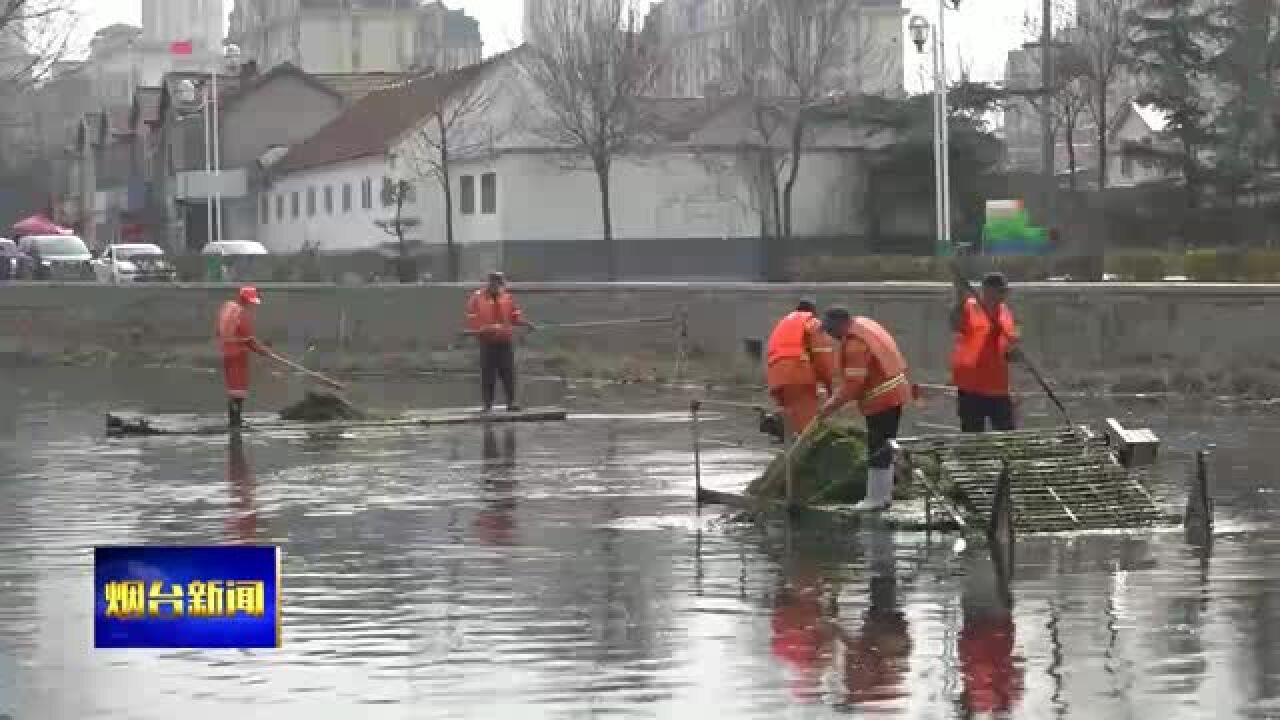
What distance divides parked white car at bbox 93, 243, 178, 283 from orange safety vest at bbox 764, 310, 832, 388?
46.0 m

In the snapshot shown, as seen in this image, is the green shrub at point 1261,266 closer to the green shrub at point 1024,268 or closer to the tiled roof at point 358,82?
the green shrub at point 1024,268

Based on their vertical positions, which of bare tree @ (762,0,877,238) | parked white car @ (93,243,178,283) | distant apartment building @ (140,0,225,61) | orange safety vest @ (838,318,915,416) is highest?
distant apartment building @ (140,0,225,61)

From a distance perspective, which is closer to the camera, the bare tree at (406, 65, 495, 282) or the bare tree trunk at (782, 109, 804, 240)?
the bare tree trunk at (782, 109, 804, 240)

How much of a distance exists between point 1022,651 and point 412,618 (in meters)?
3.15

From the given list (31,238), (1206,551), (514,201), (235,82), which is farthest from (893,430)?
(235,82)

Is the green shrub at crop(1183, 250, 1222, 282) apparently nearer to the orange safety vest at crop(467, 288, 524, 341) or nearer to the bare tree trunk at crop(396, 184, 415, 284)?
the orange safety vest at crop(467, 288, 524, 341)

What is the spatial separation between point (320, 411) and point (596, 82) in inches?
1650

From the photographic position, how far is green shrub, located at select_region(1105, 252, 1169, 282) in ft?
154

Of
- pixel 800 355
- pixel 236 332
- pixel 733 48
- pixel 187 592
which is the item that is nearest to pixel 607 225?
pixel 733 48

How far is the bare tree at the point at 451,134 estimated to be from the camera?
67875 mm

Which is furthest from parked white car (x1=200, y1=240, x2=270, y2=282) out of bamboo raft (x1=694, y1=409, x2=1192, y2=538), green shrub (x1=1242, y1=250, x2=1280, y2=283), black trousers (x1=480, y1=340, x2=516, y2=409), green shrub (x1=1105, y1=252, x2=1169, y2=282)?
bamboo raft (x1=694, y1=409, x2=1192, y2=538)

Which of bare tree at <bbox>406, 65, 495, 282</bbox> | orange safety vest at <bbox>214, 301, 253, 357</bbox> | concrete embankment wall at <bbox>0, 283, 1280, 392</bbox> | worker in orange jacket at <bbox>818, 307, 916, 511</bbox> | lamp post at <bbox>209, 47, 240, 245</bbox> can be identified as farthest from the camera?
lamp post at <bbox>209, 47, 240, 245</bbox>

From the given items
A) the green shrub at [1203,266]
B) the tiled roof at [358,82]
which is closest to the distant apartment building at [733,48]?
the tiled roof at [358,82]

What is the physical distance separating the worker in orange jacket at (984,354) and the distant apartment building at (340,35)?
108033 mm
